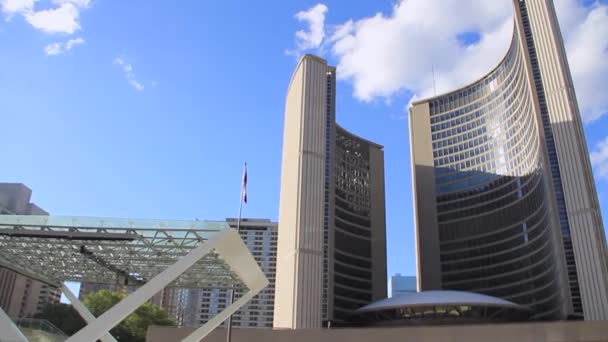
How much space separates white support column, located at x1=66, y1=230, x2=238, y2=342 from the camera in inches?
389

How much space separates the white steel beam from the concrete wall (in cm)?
3025

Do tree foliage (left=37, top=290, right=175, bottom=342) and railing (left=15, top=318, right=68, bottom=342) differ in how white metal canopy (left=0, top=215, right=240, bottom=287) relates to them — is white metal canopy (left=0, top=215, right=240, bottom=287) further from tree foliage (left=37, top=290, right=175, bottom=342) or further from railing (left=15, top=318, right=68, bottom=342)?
tree foliage (left=37, top=290, right=175, bottom=342)

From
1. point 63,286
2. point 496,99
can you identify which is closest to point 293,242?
point 63,286

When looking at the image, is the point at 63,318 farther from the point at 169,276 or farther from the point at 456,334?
the point at 169,276

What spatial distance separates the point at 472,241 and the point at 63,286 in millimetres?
85283

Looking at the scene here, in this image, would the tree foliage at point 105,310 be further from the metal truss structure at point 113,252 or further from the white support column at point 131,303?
the white support column at point 131,303

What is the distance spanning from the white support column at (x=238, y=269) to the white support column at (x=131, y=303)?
2.32ft

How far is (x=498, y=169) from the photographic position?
94562 mm

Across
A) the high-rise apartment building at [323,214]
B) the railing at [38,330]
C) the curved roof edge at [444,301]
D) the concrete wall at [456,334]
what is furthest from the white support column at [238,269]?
the curved roof edge at [444,301]

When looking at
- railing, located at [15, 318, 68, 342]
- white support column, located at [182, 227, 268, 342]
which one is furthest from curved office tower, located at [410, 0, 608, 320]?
railing, located at [15, 318, 68, 342]

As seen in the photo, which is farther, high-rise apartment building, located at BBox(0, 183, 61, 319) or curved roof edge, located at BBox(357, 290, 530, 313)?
high-rise apartment building, located at BBox(0, 183, 61, 319)

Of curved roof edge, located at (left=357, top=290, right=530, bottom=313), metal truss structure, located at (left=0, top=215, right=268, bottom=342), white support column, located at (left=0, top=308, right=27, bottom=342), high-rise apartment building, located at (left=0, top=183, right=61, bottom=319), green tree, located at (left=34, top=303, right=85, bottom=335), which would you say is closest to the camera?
white support column, located at (left=0, top=308, right=27, bottom=342)

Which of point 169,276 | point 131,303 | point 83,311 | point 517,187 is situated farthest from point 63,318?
point 517,187

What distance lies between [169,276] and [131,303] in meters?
1.05
